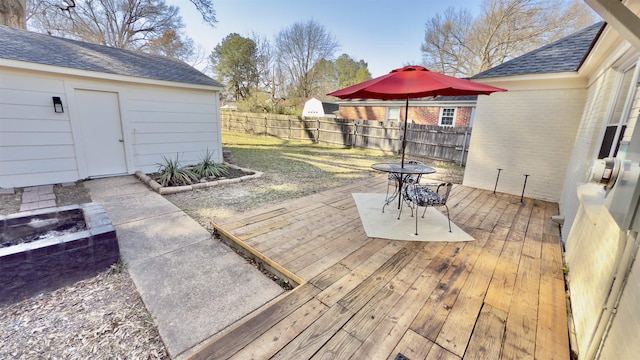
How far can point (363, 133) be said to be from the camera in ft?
41.7

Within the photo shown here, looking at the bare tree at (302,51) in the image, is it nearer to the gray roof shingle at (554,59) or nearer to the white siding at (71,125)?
the white siding at (71,125)

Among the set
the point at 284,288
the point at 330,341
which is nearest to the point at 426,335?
the point at 330,341

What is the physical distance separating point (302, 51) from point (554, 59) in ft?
70.9

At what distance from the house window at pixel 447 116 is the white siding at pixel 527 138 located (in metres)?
9.06

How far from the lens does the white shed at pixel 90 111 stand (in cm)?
496

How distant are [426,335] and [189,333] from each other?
5.50 ft

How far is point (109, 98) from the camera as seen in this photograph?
5938 mm

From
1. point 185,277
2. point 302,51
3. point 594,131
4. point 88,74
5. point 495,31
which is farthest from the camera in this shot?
point 302,51

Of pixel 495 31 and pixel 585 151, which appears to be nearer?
pixel 585 151

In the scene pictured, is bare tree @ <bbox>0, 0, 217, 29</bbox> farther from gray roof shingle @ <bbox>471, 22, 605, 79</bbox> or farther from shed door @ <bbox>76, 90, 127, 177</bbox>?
gray roof shingle @ <bbox>471, 22, 605, 79</bbox>

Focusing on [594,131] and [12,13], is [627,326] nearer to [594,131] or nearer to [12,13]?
[594,131]

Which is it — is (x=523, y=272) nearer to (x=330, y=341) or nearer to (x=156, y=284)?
(x=330, y=341)

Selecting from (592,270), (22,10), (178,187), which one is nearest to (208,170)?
(178,187)

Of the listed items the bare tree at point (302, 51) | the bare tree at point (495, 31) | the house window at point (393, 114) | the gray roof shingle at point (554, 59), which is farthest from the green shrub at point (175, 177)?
the bare tree at point (302, 51)
